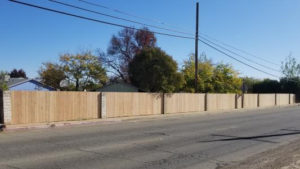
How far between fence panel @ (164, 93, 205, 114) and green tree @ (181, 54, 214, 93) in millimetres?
9501

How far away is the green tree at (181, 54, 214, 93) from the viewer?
43.0 metres

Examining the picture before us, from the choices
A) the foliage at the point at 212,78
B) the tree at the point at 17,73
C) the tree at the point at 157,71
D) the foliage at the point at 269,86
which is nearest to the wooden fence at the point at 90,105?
the tree at the point at 157,71

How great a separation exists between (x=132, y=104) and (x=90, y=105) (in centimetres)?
412

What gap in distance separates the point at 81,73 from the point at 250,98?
76.6ft

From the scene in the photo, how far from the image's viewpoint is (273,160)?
29.3ft

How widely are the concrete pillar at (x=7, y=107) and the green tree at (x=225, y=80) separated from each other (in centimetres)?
3207

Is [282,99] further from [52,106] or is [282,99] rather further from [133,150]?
[133,150]

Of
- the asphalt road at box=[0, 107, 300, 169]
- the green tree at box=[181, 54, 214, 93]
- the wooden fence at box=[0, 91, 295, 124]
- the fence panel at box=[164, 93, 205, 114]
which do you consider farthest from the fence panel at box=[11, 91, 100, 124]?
the green tree at box=[181, 54, 214, 93]

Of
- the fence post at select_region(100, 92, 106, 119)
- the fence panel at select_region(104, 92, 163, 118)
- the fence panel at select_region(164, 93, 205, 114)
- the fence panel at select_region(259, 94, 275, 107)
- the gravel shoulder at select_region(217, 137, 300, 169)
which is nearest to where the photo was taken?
the gravel shoulder at select_region(217, 137, 300, 169)

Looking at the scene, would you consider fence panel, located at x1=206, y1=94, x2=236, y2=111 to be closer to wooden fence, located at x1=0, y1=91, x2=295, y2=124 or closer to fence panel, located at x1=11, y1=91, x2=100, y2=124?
wooden fence, located at x1=0, y1=91, x2=295, y2=124

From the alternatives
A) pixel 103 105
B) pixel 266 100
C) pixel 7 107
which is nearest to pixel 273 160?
pixel 7 107

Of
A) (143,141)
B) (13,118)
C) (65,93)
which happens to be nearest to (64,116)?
(65,93)

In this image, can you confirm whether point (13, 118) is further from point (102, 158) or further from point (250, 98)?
point (250, 98)

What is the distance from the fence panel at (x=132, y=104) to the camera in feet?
74.3
